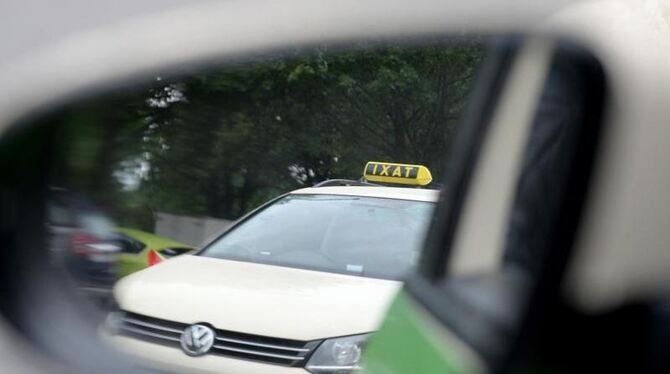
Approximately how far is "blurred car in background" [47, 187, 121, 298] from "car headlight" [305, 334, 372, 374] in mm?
706

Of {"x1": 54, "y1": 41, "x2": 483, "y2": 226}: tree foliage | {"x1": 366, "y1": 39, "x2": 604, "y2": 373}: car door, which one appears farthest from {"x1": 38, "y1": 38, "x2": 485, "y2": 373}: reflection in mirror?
{"x1": 366, "y1": 39, "x2": 604, "y2": 373}: car door

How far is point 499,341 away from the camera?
1412 mm

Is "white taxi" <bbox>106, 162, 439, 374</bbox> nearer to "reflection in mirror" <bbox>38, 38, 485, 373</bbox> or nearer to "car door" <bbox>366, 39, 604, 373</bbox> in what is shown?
"reflection in mirror" <bbox>38, 38, 485, 373</bbox>

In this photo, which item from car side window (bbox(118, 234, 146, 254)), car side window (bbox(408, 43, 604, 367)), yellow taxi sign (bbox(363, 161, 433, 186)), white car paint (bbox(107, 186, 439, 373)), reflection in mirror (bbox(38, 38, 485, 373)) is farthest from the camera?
white car paint (bbox(107, 186, 439, 373))

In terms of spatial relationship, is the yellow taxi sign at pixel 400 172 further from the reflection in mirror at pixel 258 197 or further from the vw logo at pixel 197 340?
the vw logo at pixel 197 340

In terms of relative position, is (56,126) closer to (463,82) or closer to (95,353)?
(95,353)

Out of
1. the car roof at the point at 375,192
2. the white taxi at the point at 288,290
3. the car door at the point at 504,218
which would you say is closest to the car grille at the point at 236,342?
the white taxi at the point at 288,290

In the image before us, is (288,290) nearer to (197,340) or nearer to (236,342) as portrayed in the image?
(236,342)

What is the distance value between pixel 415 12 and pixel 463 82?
0.58 meters

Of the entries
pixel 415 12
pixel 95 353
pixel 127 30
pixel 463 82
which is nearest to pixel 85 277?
pixel 95 353

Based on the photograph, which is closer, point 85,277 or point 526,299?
point 526,299

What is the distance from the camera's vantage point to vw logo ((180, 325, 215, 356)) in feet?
9.68

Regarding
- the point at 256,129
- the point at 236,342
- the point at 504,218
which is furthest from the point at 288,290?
the point at 504,218

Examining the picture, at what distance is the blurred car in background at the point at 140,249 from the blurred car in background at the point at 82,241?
0.04m
